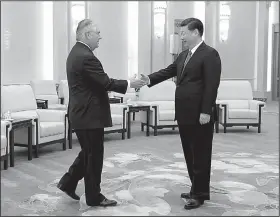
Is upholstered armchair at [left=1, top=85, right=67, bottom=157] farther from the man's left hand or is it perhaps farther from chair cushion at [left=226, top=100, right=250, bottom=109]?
chair cushion at [left=226, top=100, right=250, bottom=109]

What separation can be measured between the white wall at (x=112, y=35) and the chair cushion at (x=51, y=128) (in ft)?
18.1

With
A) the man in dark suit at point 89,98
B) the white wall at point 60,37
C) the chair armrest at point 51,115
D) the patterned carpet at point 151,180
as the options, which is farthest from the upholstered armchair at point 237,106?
the man in dark suit at point 89,98

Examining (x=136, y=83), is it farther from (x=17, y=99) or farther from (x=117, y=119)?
(x=117, y=119)

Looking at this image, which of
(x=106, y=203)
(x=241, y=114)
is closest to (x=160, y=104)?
(x=241, y=114)

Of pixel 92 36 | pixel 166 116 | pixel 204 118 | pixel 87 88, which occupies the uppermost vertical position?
pixel 92 36

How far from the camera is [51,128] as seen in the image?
6.60m

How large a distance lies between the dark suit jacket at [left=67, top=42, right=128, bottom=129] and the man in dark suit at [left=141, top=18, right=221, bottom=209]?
614 millimetres

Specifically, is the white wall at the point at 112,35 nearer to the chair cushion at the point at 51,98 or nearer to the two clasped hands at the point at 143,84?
the chair cushion at the point at 51,98

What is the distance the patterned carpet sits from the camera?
3.90 metres

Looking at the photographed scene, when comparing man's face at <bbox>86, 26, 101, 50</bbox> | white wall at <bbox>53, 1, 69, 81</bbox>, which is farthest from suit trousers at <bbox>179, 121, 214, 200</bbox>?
white wall at <bbox>53, 1, 69, 81</bbox>

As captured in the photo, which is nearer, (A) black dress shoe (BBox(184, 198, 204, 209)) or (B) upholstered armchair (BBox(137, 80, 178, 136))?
(A) black dress shoe (BBox(184, 198, 204, 209))

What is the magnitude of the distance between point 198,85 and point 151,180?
60.2 inches

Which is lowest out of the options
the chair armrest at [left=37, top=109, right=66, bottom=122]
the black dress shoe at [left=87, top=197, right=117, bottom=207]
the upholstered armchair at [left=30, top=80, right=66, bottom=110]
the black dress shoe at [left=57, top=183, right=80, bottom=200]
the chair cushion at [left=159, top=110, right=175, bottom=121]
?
the black dress shoe at [left=87, top=197, right=117, bottom=207]

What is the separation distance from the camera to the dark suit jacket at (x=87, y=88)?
3.62m
